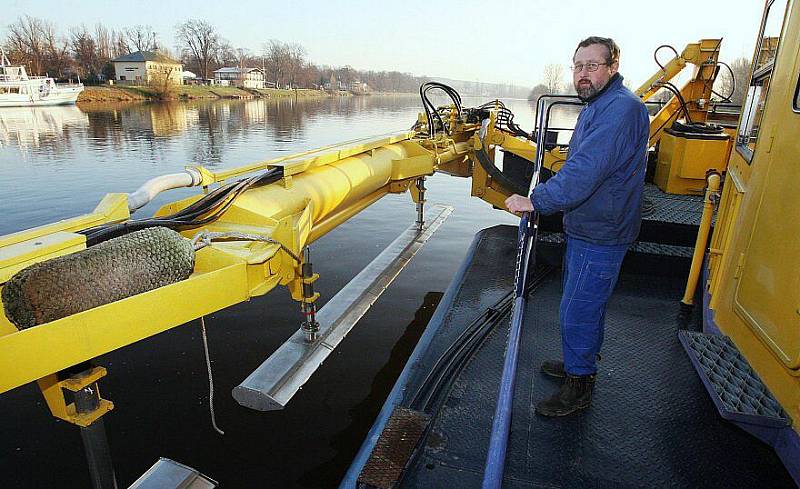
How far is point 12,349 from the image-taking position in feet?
4.83

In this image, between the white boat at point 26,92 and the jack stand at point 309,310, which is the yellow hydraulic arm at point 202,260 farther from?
the white boat at point 26,92

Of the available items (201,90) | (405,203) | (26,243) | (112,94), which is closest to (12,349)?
(26,243)

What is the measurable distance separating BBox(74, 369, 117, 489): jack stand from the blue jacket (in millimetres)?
2046

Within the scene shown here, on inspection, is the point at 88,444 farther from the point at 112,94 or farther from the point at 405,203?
the point at 112,94

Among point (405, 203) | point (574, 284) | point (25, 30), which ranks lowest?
point (405, 203)

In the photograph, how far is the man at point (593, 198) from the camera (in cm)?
213

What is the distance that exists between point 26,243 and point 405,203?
10.8 meters

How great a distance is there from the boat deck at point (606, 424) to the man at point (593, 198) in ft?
0.77

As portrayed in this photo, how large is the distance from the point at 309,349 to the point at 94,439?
5.78 ft

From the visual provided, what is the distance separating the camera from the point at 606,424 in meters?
2.56

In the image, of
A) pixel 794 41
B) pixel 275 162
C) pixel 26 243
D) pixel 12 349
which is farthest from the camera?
pixel 275 162

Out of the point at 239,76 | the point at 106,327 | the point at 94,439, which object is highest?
the point at 239,76

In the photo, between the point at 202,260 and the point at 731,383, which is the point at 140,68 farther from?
the point at 731,383

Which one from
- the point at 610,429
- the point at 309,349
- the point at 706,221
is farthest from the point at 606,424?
the point at 309,349
